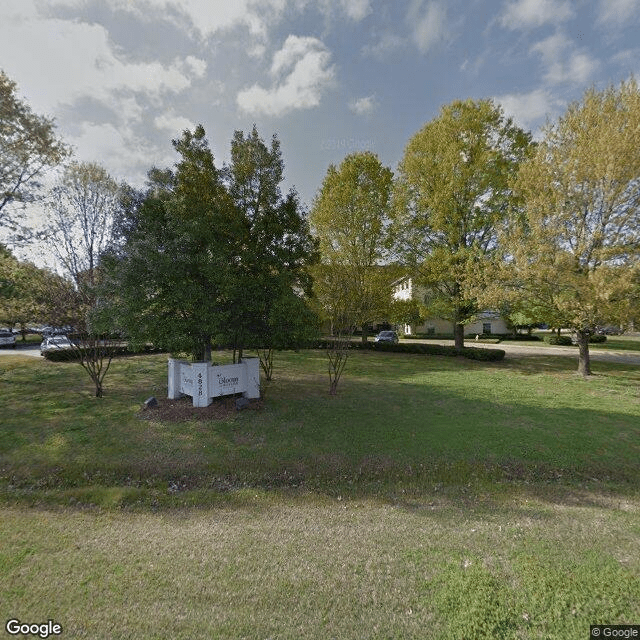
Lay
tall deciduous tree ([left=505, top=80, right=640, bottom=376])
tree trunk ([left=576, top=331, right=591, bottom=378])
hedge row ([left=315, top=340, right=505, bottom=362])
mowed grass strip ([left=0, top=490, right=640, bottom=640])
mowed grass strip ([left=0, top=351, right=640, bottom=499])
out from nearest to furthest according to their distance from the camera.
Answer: mowed grass strip ([left=0, top=490, right=640, bottom=640]), mowed grass strip ([left=0, top=351, right=640, bottom=499]), tall deciduous tree ([left=505, top=80, right=640, bottom=376]), tree trunk ([left=576, top=331, right=591, bottom=378]), hedge row ([left=315, top=340, right=505, bottom=362])

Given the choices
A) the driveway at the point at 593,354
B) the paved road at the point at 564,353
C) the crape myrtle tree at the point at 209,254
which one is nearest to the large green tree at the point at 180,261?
the crape myrtle tree at the point at 209,254

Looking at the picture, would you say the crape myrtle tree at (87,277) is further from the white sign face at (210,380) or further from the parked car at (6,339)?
the parked car at (6,339)

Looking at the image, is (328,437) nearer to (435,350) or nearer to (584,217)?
(584,217)

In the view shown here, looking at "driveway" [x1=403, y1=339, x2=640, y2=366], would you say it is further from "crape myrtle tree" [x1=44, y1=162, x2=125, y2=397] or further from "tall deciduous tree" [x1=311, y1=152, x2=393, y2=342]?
"crape myrtle tree" [x1=44, y1=162, x2=125, y2=397]

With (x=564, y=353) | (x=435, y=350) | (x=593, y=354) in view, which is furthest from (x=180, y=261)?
(x=593, y=354)

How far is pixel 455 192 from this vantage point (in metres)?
15.8

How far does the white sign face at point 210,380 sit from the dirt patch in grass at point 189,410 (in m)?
0.21

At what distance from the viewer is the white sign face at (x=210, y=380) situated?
7994 millimetres

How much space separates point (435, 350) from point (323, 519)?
17.3 meters

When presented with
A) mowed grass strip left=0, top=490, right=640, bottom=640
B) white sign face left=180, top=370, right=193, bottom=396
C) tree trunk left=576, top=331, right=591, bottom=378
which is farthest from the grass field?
tree trunk left=576, top=331, right=591, bottom=378

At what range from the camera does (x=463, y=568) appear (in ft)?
9.83

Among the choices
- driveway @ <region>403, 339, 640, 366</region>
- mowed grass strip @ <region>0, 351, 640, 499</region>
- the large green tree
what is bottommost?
mowed grass strip @ <region>0, 351, 640, 499</region>

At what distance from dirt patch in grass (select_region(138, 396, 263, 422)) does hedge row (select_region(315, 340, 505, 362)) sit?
7032mm

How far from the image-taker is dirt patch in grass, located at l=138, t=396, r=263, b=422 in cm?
746
